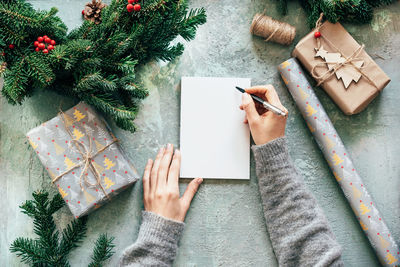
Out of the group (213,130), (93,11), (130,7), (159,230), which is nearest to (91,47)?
(130,7)

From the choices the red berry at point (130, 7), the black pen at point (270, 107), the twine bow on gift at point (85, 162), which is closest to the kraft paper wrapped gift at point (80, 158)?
the twine bow on gift at point (85, 162)

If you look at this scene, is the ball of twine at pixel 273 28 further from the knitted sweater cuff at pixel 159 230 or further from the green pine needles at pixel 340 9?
the knitted sweater cuff at pixel 159 230

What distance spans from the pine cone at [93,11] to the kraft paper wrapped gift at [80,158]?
0.27 metres

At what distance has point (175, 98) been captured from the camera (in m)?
1.13

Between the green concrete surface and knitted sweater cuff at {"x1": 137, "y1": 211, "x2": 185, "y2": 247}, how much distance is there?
0.06 m

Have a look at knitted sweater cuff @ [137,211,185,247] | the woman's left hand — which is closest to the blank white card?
the woman's left hand

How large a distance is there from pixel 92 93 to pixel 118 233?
1.55 ft

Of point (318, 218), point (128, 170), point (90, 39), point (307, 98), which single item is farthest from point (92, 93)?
point (318, 218)

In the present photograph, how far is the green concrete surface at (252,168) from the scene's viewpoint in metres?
1.10

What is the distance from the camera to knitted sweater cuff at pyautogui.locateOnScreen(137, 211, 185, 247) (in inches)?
40.6

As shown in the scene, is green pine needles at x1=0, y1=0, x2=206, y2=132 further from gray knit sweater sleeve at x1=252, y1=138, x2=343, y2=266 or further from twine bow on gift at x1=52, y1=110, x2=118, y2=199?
gray knit sweater sleeve at x1=252, y1=138, x2=343, y2=266

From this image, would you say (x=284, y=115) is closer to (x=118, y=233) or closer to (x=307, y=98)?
(x=307, y=98)

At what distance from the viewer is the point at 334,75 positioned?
108cm

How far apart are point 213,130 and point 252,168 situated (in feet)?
0.60
